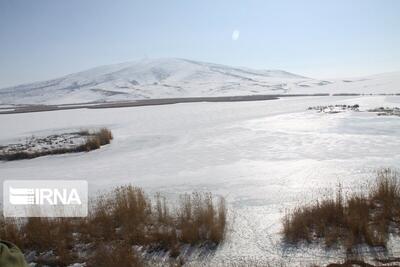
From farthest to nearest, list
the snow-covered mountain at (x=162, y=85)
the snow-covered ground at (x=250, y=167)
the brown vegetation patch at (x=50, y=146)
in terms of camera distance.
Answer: the snow-covered mountain at (x=162, y=85) < the brown vegetation patch at (x=50, y=146) < the snow-covered ground at (x=250, y=167)

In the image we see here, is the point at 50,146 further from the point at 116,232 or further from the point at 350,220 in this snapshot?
the point at 350,220

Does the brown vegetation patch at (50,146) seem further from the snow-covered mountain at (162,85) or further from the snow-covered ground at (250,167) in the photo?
the snow-covered mountain at (162,85)

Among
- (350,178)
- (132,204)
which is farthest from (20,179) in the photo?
(350,178)

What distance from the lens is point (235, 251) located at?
18.7ft

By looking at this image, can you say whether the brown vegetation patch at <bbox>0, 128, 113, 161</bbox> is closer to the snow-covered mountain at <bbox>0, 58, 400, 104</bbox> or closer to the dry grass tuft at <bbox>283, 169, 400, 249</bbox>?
the dry grass tuft at <bbox>283, 169, 400, 249</bbox>

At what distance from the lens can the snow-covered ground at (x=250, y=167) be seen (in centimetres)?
623

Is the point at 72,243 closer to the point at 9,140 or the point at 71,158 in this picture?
the point at 71,158

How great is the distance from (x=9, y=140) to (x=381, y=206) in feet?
64.3

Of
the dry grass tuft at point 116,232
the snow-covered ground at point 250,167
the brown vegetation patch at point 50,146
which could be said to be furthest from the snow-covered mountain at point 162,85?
the dry grass tuft at point 116,232

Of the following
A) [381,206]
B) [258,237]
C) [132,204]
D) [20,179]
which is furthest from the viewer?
[20,179]

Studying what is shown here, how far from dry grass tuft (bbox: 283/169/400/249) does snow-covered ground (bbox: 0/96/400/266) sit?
299 mm

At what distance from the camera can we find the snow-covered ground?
623 cm

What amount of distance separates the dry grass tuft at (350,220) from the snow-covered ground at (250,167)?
0.30m

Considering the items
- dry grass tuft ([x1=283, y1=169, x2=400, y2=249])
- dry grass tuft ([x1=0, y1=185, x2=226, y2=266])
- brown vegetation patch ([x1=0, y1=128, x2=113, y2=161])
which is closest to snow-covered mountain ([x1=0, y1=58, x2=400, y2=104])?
brown vegetation patch ([x1=0, y1=128, x2=113, y2=161])
